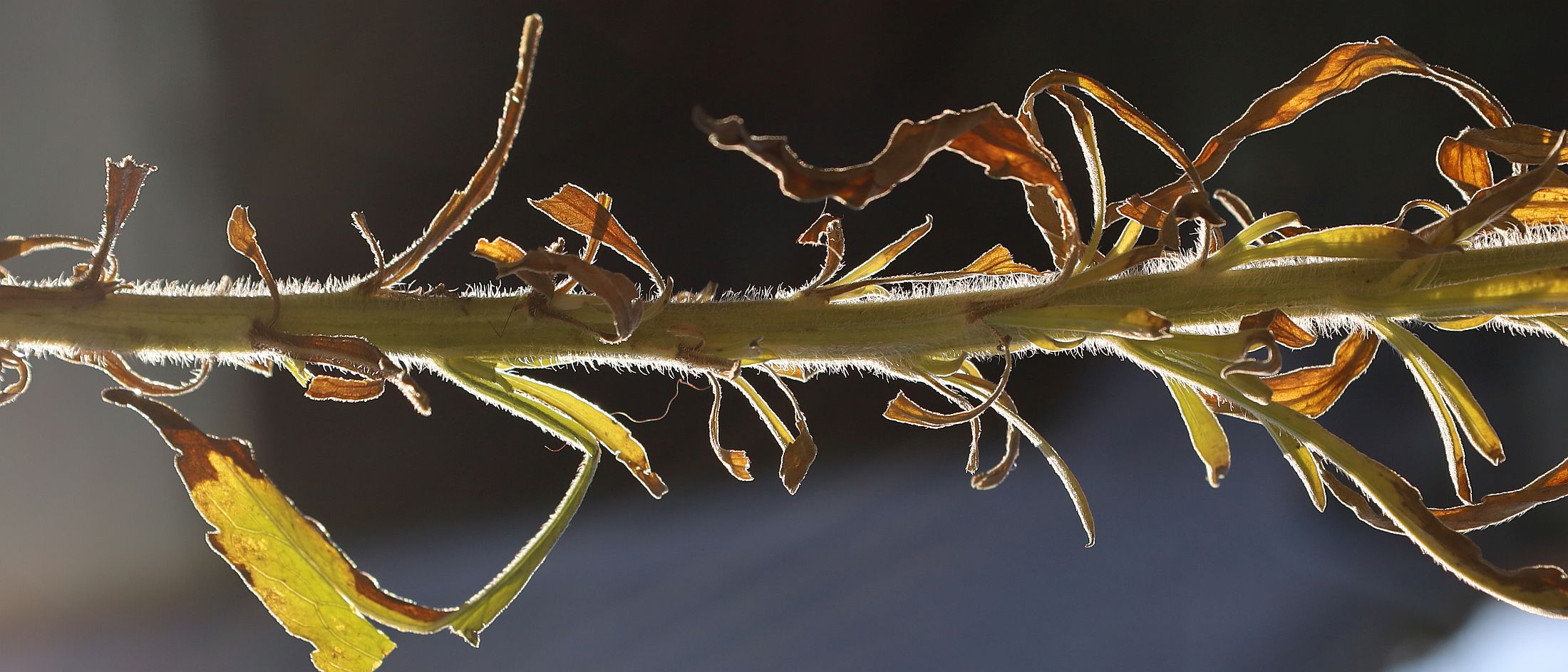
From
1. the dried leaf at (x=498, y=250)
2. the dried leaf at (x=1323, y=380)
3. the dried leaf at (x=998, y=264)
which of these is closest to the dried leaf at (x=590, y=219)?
the dried leaf at (x=498, y=250)

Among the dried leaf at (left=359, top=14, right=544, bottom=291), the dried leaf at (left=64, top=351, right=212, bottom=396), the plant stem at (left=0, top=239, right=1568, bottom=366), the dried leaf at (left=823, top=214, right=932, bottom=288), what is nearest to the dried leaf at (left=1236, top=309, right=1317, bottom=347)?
the plant stem at (left=0, top=239, right=1568, bottom=366)

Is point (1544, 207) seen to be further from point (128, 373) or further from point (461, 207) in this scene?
point (128, 373)

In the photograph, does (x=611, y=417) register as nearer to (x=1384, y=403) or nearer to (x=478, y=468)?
(x=478, y=468)

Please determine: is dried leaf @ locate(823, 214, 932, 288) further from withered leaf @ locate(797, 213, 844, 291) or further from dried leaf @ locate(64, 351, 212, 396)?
dried leaf @ locate(64, 351, 212, 396)

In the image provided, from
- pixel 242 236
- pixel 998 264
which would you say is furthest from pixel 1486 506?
pixel 242 236

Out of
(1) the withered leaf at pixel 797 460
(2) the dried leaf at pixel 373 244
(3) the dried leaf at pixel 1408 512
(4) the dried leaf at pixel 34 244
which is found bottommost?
(1) the withered leaf at pixel 797 460

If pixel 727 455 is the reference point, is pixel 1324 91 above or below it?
above

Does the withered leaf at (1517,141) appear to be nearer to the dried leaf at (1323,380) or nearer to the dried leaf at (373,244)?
the dried leaf at (1323,380)
